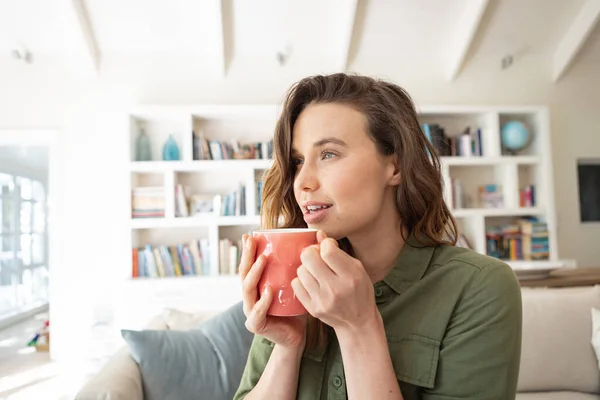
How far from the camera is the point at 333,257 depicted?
2.19 feet

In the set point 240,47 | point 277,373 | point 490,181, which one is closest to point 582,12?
point 490,181

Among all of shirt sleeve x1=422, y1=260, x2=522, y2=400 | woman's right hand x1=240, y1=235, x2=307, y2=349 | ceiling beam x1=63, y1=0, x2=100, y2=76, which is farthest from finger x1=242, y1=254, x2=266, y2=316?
ceiling beam x1=63, y1=0, x2=100, y2=76

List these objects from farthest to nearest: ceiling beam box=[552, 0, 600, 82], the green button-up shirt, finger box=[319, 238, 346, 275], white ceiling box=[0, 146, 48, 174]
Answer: white ceiling box=[0, 146, 48, 174], ceiling beam box=[552, 0, 600, 82], the green button-up shirt, finger box=[319, 238, 346, 275]

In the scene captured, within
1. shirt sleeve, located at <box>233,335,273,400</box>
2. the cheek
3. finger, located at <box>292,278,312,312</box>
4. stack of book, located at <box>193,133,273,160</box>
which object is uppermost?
stack of book, located at <box>193,133,273,160</box>

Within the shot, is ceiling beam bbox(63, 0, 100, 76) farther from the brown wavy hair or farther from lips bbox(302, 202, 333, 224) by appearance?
lips bbox(302, 202, 333, 224)

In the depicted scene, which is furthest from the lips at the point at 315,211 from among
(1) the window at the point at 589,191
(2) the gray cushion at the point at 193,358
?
(1) the window at the point at 589,191

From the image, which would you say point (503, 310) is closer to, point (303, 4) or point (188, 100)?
point (303, 4)

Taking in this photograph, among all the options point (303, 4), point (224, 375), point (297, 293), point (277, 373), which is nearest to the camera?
point (297, 293)

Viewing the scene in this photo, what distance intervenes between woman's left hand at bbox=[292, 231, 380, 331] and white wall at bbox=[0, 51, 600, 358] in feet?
11.6

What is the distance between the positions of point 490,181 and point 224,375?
364 cm

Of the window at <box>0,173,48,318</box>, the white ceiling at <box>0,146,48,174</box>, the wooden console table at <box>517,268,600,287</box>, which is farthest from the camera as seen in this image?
the window at <box>0,173,48,318</box>

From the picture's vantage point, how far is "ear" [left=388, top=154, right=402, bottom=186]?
0.98 m

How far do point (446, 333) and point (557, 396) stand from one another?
1.52m

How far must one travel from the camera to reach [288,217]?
112 centimetres
